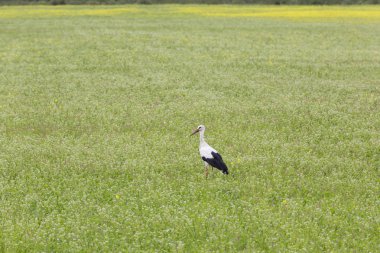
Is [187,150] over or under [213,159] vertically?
under

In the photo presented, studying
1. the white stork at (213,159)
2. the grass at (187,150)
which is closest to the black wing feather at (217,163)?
the white stork at (213,159)

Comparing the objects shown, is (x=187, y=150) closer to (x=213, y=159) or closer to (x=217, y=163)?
(x=213, y=159)

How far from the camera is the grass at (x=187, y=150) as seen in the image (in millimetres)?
11703

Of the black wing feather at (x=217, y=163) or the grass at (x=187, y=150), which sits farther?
the black wing feather at (x=217, y=163)

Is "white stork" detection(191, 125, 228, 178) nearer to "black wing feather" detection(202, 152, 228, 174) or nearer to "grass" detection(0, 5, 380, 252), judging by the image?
"black wing feather" detection(202, 152, 228, 174)

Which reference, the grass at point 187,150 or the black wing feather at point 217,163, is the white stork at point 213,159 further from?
the grass at point 187,150

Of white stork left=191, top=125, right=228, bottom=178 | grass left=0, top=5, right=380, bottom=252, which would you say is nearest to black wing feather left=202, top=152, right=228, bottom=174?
white stork left=191, top=125, right=228, bottom=178

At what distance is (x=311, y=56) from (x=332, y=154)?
2232 cm

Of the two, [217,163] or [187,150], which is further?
[187,150]

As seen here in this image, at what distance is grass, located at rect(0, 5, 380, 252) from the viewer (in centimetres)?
1170

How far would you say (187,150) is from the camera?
1747 cm

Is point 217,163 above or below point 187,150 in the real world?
above

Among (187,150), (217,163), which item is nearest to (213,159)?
(217,163)

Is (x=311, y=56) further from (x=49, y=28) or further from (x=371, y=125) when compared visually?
(x=49, y=28)
